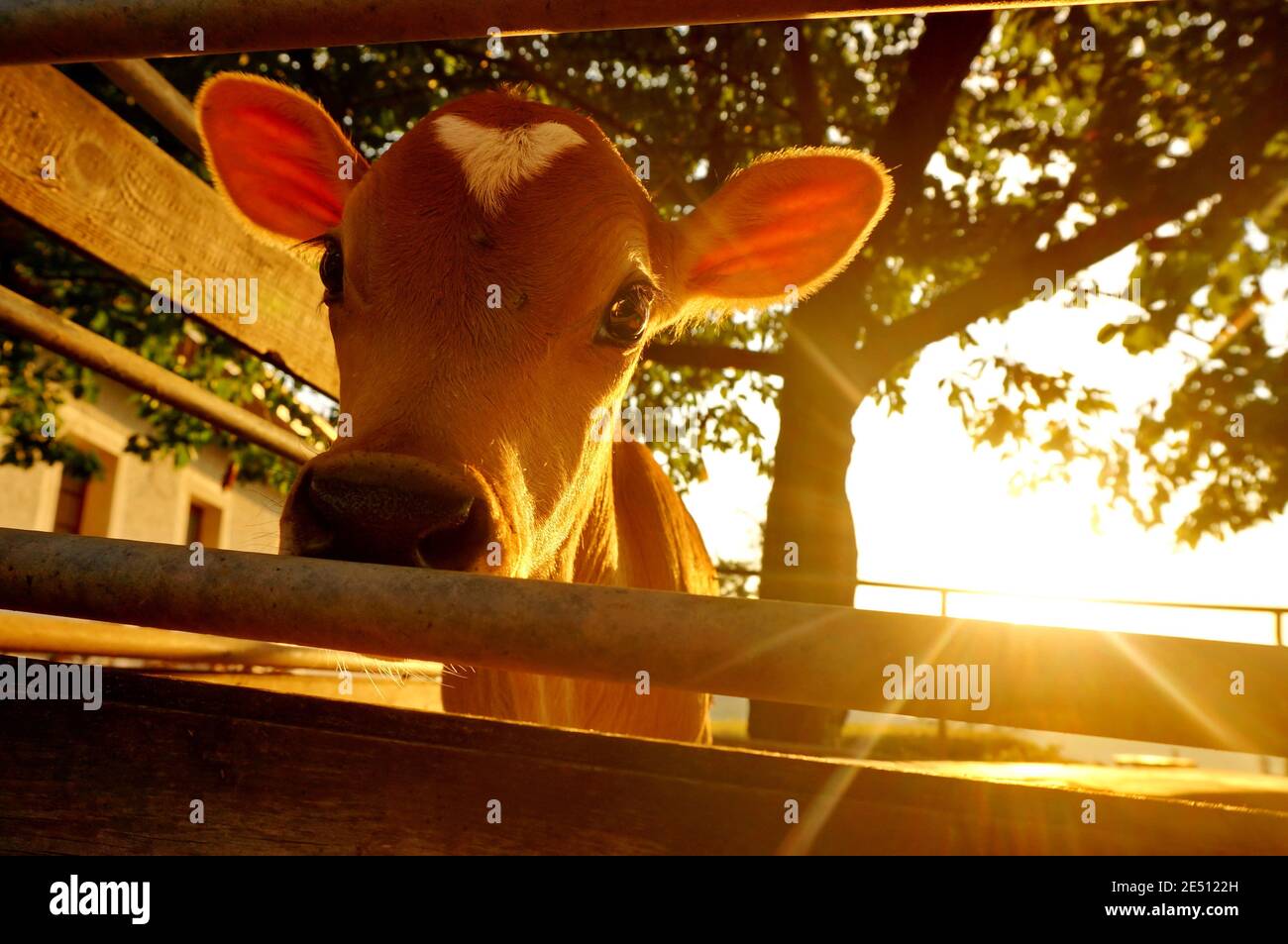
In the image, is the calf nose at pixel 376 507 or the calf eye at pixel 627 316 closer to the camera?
the calf nose at pixel 376 507

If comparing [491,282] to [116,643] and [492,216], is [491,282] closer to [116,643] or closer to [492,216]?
[492,216]

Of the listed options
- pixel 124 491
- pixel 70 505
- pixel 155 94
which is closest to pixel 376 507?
pixel 155 94

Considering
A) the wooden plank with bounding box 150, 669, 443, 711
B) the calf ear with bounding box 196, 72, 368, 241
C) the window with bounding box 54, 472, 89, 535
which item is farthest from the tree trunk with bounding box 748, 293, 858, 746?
the window with bounding box 54, 472, 89, 535

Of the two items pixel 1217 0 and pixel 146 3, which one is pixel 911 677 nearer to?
pixel 146 3

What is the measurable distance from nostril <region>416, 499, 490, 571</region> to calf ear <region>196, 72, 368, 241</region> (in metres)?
1.84

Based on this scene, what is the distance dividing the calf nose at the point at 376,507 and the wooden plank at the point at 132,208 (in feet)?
5.46

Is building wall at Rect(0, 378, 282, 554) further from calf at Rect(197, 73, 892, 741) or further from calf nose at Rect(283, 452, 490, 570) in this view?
calf nose at Rect(283, 452, 490, 570)

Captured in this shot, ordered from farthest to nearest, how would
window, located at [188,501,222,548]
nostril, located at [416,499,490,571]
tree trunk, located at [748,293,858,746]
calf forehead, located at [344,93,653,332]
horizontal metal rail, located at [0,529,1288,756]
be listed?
window, located at [188,501,222,548] < tree trunk, located at [748,293,858,746] < calf forehead, located at [344,93,653,332] < nostril, located at [416,499,490,571] < horizontal metal rail, located at [0,529,1288,756]

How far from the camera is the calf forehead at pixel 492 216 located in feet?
7.09

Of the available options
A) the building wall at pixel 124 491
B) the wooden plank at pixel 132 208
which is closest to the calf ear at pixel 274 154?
the wooden plank at pixel 132 208

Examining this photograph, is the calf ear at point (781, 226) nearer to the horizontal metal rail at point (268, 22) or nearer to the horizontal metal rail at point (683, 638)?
the horizontal metal rail at point (268, 22)

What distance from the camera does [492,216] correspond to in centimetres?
223

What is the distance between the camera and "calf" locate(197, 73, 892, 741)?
1.64 m
